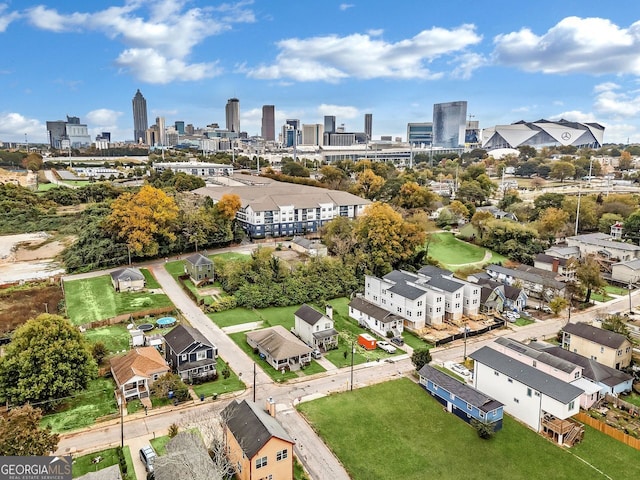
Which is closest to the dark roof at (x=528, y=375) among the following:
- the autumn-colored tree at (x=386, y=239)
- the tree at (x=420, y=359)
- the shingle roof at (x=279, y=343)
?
the tree at (x=420, y=359)

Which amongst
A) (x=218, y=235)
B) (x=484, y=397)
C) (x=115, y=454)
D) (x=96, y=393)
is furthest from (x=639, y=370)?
(x=218, y=235)

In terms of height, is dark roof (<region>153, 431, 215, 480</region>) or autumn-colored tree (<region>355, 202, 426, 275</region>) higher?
autumn-colored tree (<region>355, 202, 426, 275</region>)

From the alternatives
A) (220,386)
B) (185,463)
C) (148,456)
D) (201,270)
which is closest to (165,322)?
(201,270)

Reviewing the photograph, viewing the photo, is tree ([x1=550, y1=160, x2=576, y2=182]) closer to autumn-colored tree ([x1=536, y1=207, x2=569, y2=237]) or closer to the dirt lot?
autumn-colored tree ([x1=536, y1=207, x2=569, y2=237])

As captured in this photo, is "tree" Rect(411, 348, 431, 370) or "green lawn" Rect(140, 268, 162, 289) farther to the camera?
"green lawn" Rect(140, 268, 162, 289)

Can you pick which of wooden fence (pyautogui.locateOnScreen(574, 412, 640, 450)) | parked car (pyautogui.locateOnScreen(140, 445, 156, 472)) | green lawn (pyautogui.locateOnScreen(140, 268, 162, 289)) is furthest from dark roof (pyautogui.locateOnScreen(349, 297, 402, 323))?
parked car (pyautogui.locateOnScreen(140, 445, 156, 472))

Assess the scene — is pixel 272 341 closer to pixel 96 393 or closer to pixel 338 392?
pixel 338 392

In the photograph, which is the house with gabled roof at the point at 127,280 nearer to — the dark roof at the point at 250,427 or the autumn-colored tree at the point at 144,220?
the autumn-colored tree at the point at 144,220
